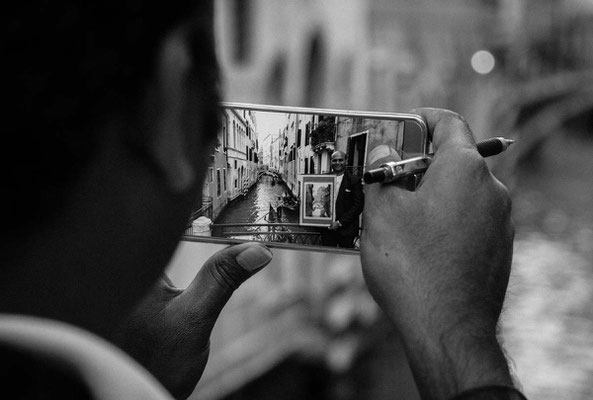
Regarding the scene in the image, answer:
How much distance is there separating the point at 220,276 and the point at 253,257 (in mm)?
47

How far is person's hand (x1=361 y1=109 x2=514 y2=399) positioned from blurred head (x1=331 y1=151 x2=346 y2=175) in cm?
5

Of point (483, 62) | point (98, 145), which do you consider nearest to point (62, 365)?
point (98, 145)

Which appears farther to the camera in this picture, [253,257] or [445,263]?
[253,257]

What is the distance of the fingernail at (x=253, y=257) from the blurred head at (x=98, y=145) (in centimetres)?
27

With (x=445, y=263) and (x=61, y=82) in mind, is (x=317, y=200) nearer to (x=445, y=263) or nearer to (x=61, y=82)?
(x=445, y=263)

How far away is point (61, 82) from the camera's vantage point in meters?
0.50

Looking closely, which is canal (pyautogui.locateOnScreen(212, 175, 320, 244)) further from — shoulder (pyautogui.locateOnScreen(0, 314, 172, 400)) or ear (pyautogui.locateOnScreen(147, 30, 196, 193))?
shoulder (pyautogui.locateOnScreen(0, 314, 172, 400))

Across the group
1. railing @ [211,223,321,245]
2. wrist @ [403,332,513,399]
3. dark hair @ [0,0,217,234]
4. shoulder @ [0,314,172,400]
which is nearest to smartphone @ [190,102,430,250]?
railing @ [211,223,321,245]

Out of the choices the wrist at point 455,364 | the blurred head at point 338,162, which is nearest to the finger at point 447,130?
the blurred head at point 338,162

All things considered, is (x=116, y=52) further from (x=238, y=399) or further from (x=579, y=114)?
(x=579, y=114)

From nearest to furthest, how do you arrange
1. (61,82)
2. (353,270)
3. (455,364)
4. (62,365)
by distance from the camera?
(62,365) → (61,82) → (455,364) → (353,270)

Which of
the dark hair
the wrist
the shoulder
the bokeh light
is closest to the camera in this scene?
the shoulder

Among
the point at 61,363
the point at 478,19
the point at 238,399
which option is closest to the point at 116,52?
the point at 61,363

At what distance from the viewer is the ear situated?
0.56 m
